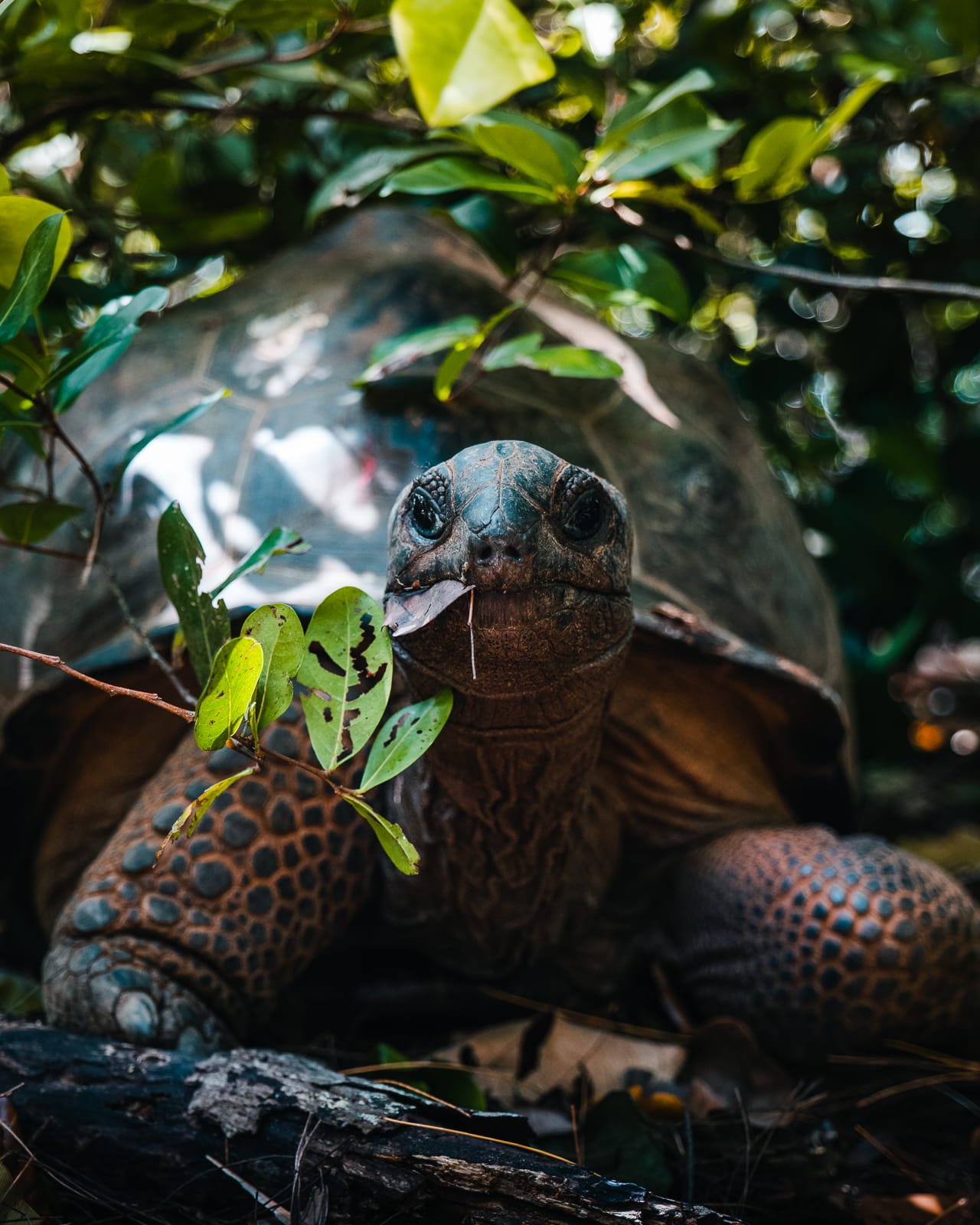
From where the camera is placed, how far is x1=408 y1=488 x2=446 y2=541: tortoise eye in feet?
5.27

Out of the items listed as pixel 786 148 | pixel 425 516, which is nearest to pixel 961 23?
pixel 786 148

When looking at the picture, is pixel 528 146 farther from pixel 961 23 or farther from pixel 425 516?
pixel 961 23

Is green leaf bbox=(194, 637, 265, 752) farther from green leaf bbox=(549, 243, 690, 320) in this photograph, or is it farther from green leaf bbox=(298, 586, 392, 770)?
green leaf bbox=(549, 243, 690, 320)

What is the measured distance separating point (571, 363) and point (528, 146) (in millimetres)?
417

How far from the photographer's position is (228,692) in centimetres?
145

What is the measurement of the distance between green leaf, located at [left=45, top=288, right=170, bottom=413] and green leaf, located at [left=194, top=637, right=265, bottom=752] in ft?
2.26

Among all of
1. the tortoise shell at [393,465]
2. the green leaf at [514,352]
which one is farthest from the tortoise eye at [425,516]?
the green leaf at [514,352]

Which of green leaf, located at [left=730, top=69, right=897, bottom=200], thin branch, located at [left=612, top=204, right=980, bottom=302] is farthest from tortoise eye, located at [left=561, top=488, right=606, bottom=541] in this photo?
green leaf, located at [left=730, top=69, right=897, bottom=200]

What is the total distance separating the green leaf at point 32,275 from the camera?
1.77 metres

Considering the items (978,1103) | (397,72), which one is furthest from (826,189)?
(978,1103)

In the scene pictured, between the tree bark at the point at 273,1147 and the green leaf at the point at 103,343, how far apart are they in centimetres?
106

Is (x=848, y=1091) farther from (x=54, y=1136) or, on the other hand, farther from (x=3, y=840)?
(x=3, y=840)

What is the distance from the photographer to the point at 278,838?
85.8 inches

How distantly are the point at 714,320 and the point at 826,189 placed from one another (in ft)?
2.04
